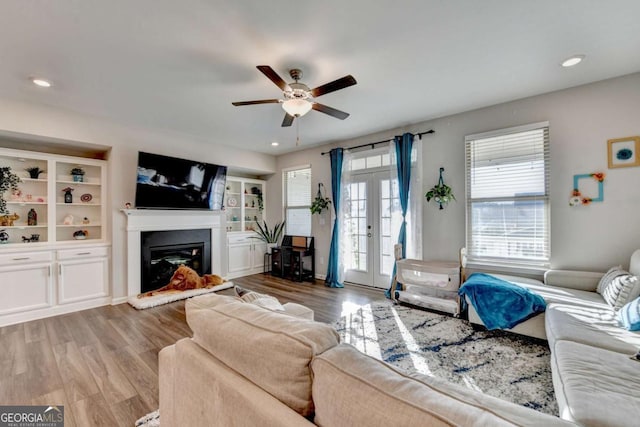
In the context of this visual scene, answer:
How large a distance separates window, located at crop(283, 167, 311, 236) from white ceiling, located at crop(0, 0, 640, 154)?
2.43 metres

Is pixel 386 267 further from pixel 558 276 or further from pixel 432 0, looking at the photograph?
pixel 432 0

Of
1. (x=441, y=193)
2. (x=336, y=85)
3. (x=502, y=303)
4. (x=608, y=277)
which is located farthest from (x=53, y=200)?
(x=608, y=277)

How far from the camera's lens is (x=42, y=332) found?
3.11 m

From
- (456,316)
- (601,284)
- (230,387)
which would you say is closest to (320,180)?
(456,316)

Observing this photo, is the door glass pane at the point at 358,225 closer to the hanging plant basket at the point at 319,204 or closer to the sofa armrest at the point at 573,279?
the hanging plant basket at the point at 319,204

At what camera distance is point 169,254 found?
A: 15.6 feet

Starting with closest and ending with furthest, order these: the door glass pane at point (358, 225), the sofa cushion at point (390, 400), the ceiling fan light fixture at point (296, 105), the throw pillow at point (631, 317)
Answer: the sofa cushion at point (390, 400)
the throw pillow at point (631, 317)
the ceiling fan light fixture at point (296, 105)
the door glass pane at point (358, 225)

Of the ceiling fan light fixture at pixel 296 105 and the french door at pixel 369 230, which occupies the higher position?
the ceiling fan light fixture at pixel 296 105

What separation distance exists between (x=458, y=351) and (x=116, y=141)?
16.9 ft

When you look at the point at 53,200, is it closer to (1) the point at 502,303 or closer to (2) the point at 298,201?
(2) the point at 298,201

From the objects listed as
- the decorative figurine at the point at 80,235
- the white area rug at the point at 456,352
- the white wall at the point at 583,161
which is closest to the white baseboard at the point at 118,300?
the decorative figurine at the point at 80,235

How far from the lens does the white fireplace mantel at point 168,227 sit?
4223 mm

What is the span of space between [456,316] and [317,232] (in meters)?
2.97

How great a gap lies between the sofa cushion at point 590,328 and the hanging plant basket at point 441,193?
1.82 metres
